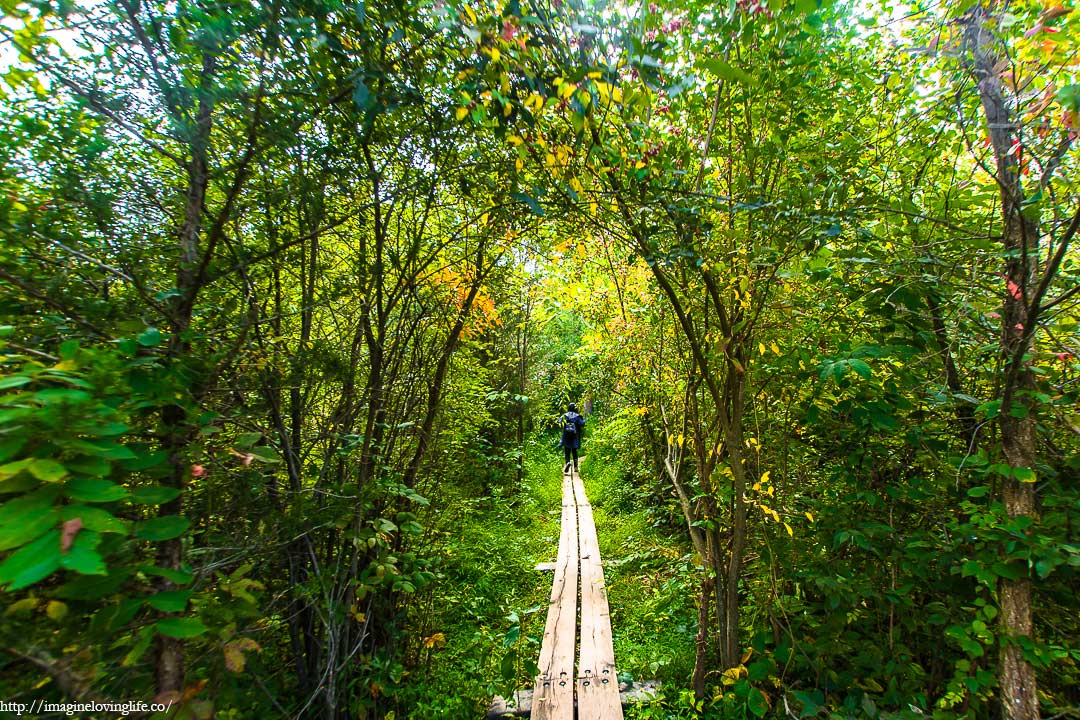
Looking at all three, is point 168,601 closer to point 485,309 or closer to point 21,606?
point 21,606

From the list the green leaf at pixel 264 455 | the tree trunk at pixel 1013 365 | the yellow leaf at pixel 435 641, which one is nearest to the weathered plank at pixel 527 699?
the yellow leaf at pixel 435 641

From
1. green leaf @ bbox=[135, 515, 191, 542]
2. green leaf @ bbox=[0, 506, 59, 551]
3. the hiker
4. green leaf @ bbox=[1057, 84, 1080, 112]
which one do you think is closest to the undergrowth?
green leaf @ bbox=[135, 515, 191, 542]

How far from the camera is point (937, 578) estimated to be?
92.2 inches

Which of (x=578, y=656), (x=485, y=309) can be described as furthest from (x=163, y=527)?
(x=578, y=656)

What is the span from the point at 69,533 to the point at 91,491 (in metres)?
0.09

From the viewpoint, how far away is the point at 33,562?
76cm

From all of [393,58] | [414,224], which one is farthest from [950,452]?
[393,58]

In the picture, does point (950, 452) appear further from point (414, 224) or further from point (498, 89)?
point (414, 224)

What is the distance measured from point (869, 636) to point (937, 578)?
0.62m

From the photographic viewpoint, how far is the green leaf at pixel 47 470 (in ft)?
2.56

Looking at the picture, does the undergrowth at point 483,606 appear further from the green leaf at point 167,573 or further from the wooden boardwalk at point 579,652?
the green leaf at point 167,573

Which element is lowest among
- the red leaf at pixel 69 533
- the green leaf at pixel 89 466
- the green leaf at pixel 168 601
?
the green leaf at pixel 168 601

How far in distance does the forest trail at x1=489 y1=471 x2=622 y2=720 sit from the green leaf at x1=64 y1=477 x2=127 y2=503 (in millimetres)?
2950

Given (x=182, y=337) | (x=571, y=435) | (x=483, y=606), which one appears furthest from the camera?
(x=571, y=435)
